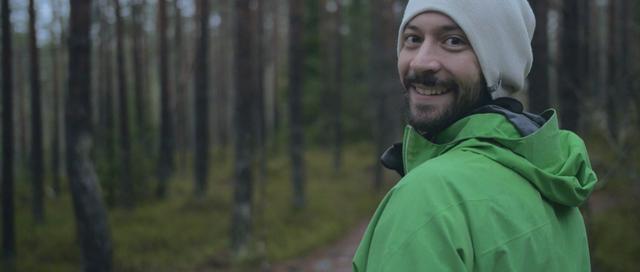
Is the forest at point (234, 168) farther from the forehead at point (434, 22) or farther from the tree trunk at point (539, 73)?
the forehead at point (434, 22)

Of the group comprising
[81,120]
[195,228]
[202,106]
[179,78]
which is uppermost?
[81,120]

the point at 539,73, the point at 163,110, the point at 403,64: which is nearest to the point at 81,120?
the point at 539,73

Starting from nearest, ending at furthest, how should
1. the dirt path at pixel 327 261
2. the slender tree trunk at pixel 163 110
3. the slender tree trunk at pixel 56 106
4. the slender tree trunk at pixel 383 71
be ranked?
the dirt path at pixel 327 261
the slender tree trunk at pixel 163 110
the slender tree trunk at pixel 383 71
the slender tree trunk at pixel 56 106

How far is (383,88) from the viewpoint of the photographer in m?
20.3

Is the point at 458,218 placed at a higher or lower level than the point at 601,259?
higher

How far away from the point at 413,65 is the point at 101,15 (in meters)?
23.6

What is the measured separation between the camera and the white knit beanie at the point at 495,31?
1.57 meters

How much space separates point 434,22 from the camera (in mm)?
1599

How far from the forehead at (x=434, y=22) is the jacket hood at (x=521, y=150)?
0.76 feet

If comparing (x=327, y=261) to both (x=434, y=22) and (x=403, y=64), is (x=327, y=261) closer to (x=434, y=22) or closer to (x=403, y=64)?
(x=403, y=64)

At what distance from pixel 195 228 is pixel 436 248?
43.9ft

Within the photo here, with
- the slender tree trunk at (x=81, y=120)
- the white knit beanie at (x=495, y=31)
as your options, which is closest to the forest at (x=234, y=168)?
the slender tree trunk at (x=81, y=120)

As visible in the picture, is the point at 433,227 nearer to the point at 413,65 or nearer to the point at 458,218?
the point at 458,218

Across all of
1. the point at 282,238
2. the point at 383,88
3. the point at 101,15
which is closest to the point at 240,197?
the point at 282,238
